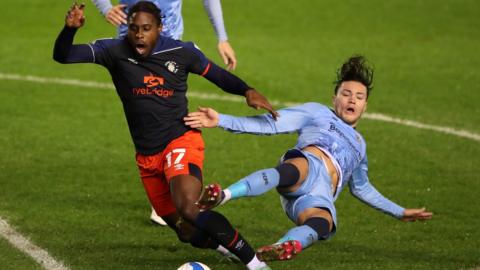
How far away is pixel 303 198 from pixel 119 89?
5.61ft

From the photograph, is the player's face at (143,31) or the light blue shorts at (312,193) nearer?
the light blue shorts at (312,193)

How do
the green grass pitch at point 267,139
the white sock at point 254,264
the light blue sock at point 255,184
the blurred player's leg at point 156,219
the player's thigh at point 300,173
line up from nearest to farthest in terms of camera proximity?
the light blue sock at point 255,184 < the white sock at point 254,264 < the player's thigh at point 300,173 < the green grass pitch at point 267,139 < the blurred player's leg at point 156,219

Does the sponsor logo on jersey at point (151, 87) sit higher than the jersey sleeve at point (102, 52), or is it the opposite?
the jersey sleeve at point (102, 52)

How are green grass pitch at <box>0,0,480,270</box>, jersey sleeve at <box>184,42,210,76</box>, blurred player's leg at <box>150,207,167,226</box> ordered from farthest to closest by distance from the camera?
blurred player's leg at <box>150,207,167,226</box>
green grass pitch at <box>0,0,480,270</box>
jersey sleeve at <box>184,42,210,76</box>

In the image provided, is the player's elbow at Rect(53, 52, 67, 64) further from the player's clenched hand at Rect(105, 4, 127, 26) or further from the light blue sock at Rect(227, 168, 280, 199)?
the light blue sock at Rect(227, 168, 280, 199)

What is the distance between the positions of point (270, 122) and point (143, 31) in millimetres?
1201

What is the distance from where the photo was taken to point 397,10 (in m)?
23.4

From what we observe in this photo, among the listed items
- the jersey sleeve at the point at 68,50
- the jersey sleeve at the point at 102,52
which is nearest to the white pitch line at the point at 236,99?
the jersey sleeve at the point at 102,52

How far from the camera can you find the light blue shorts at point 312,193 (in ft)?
28.5

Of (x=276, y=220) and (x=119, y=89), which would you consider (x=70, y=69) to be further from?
(x=119, y=89)

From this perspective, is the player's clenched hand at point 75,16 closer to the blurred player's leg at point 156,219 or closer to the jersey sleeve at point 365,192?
the jersey sleeve at point 365,192

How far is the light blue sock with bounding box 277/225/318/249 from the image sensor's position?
8.04 m

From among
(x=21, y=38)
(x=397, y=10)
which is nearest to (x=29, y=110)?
(x=21, y=38)

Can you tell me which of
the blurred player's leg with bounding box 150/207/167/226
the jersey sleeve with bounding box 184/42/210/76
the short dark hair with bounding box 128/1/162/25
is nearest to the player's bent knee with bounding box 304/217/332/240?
the jersey sleeve with bounding box 184/42/210/76
